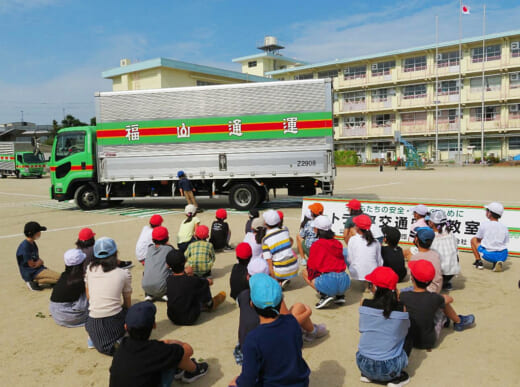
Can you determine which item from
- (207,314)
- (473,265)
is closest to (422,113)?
(473,265)

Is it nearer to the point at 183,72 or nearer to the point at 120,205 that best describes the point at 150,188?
the point at 120,205

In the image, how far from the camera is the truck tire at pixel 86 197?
14555mm

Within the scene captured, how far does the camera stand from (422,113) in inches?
1951

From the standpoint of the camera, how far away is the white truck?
1316 centimetres

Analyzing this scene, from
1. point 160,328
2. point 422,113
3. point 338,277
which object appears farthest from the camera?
point 422,113

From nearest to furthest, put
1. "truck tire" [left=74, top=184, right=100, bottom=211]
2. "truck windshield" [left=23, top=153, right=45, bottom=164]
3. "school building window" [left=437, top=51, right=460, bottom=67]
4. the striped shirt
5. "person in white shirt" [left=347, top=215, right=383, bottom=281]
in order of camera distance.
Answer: "person in white shirt" [left=347, top=215, right=383, bottom=281], the striped shirt, "truck tire" [left=74, top=184, right=100, bottom=211], "truck windshield" [left=23, top=153, right=45, bottom=164], "school building window" [left=437, top=51, right=460, bottom=67]

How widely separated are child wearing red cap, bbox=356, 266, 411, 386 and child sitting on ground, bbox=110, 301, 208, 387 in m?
1.62

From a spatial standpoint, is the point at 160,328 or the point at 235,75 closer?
the point at 160,328

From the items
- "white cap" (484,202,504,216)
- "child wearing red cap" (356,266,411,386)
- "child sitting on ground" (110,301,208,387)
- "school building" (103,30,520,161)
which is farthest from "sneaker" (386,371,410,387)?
"school building" (103,30,520,161)

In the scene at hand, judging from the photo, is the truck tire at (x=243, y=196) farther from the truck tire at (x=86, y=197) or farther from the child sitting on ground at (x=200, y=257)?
the child sitting on ground at (x=200, y=257)

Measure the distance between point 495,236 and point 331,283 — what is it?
328 centimetres

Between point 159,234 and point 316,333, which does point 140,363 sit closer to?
point 316,333

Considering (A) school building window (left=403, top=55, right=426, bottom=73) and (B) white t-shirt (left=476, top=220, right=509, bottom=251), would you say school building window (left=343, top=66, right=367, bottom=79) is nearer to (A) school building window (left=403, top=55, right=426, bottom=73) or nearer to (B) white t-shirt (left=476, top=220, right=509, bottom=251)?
(A) school building window (left=403, top=55, right=426, bottom=73)

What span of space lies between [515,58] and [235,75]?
3066 centimetres
